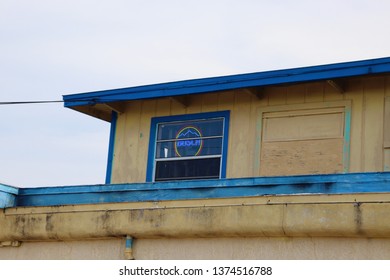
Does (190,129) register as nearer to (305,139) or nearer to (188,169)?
(188,169)

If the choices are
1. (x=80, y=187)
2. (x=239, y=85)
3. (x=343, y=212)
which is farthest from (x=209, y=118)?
(x=343, y=212)

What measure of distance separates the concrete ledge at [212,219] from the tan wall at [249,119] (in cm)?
282

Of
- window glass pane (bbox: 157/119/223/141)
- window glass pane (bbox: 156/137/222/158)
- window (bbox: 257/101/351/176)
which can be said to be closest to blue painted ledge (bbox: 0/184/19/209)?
window glass pane (bbox: 156/137/222/158)

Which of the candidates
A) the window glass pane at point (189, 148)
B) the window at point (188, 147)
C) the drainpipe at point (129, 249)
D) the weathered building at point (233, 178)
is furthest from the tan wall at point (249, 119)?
the drainpipe at point (129, 249)

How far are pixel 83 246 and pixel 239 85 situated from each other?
3831 mm

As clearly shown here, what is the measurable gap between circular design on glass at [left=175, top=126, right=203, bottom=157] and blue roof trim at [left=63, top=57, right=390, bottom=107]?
0.70 m

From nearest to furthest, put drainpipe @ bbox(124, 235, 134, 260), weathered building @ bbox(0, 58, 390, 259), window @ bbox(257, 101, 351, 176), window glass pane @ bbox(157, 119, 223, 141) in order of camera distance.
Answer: weathered building @ bbox(0, 58, 390, 259), drainpipe @ bbox(124, 235, 134, 260), window @ bbox(257, 101, 351, 176), window glass pane @ bbox(157, 119, 223, 141)

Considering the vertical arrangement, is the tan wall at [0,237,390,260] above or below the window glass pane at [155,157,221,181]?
below

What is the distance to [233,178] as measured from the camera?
1176 cm

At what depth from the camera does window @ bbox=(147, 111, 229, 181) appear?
14336mm

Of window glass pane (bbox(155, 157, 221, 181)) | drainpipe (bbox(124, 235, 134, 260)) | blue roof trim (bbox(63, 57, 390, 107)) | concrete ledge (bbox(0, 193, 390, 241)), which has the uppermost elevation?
blue roof trim (bbox(63, 57, 390, 107))

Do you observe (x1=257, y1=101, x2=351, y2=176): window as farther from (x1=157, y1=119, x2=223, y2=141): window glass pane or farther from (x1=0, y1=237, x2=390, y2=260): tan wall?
(x1=0, y1=237, x2=390, y2=260): tan wall

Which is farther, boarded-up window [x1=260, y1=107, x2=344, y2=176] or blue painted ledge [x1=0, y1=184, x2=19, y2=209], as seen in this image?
boarded-up window [x1=260, y1=107, x2=344, y2=176]

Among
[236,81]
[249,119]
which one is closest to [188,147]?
[249,119]
